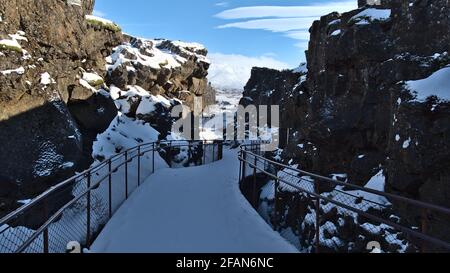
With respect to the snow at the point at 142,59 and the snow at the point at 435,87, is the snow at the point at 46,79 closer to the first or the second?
the snow at the point at 142,59

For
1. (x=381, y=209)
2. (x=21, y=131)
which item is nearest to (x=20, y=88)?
(x=21, y=131)

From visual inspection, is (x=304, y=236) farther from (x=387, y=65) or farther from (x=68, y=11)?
(x=68, y=11)

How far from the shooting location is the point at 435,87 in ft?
44.8

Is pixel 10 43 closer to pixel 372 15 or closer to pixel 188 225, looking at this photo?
pixel 188 225

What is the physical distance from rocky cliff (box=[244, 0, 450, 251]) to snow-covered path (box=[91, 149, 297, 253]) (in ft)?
20.1

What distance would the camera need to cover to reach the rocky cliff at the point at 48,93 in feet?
54.6

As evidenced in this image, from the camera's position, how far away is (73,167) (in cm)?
1812

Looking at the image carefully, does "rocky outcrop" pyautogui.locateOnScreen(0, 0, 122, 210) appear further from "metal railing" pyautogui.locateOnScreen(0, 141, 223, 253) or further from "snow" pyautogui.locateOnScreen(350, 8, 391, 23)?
"snow" pyautogui.locateOnScreen(350, 8, 391, 23)

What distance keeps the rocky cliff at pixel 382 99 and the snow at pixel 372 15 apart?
0.05 m

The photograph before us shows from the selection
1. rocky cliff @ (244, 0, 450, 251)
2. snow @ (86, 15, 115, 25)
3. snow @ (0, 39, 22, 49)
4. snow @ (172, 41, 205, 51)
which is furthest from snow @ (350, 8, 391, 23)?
snow @ (172, 41, 205, 51)

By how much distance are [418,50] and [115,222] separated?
45.4 ft

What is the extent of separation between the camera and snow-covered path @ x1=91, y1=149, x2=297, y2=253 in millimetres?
6297

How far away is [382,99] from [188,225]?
49.5 ft

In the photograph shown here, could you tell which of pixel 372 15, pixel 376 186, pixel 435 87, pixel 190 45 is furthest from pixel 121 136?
pixel 190 45
